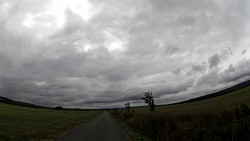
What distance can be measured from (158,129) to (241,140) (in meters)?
9.73

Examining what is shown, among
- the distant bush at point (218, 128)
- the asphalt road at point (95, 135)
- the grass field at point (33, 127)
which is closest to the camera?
the distant bush at point (218, 128)

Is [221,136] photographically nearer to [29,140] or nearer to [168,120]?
[168,120]

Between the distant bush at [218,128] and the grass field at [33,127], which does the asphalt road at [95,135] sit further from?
the distant bush at [218,128]

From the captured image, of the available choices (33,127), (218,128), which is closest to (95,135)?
(218,128)

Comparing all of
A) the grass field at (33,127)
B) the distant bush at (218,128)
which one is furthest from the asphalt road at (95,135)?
the distant bush at (218,128)

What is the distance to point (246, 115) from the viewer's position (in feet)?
39.0

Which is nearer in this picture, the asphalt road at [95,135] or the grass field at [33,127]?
the asphalt road at [95,135]

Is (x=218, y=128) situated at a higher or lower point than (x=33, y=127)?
higher

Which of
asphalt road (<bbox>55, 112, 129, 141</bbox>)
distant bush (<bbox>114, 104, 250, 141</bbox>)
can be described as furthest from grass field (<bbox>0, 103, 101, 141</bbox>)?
distant bush (<bbox>114, 104, 250, 141</bbox>)

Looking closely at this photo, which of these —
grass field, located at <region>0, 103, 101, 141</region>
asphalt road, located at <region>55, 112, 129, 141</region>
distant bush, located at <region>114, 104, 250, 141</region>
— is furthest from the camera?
grass field, located at <region>0, 103, 101, 141</region>

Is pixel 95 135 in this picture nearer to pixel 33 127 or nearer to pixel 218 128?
pixel 218 128

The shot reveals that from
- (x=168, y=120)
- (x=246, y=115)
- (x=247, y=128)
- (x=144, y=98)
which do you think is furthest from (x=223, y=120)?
(x=144, y=98)

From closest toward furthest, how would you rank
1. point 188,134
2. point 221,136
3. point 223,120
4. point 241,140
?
point 241,140, point 221,136, point 223,120, point 188,134

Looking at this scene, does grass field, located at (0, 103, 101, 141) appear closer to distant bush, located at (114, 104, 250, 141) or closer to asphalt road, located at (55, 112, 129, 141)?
asphalt road, located at (55, 112, 129, 141)
